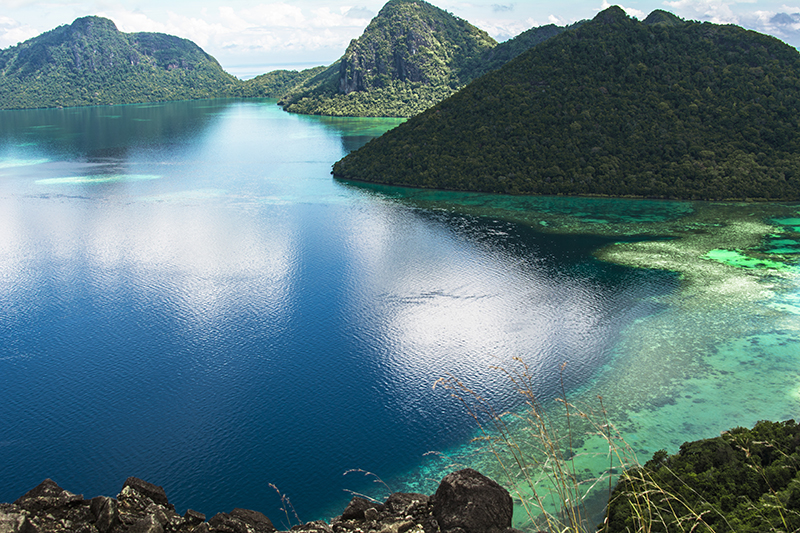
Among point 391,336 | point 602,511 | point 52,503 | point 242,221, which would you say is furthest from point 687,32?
point 52,503

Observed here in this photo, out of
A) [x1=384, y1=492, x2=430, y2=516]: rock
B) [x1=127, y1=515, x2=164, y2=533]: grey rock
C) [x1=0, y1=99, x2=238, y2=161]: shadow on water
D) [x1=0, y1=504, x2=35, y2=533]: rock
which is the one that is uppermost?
[x1=0, y1=99, x2=238, y2=161]: shadow on water

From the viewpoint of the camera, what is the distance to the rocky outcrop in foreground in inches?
494

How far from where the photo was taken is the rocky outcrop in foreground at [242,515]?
12.5 metres

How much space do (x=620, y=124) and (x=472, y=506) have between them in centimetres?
8089

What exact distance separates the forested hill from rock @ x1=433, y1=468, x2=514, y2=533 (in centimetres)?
6990

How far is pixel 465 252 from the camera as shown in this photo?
55281 millimetres

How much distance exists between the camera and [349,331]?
3950cm

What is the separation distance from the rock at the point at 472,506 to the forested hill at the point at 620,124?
69900 mm

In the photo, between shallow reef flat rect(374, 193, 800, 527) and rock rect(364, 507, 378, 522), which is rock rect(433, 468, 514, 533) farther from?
rock rect(364, 507, 378, 522)

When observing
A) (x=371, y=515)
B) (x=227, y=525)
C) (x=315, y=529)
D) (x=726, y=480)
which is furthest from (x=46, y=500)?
(x=726, y=480)

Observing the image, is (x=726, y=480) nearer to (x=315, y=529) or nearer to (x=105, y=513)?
(x=315, y=529)

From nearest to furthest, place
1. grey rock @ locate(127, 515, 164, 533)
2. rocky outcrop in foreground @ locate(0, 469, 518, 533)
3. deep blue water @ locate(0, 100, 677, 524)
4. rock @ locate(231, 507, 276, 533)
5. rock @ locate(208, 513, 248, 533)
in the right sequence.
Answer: rocky outcrop in foreground @ locate(0, 469, 518, 533) < grey rock @ locate(127, 515, 164, 533) < rock @ locate(208, 513, 248, 533) < rock @ locate(231, 507, 276, 533) < deep blue water @ locate(0, 100, 677, 524)

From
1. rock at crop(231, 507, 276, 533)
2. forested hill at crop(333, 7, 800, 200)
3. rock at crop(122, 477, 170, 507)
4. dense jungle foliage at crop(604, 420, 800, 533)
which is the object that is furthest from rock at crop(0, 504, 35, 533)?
forested hill at crop(333, 7, 800, 200)

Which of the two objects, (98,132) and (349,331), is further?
(98,132)
